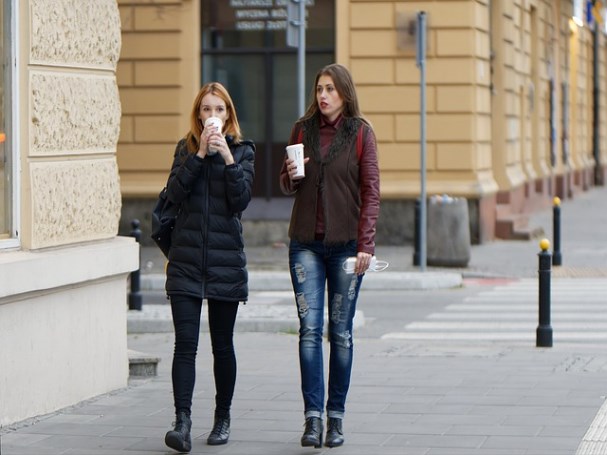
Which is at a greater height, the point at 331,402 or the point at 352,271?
the point at 352,271

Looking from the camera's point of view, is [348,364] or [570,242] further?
[570,242]

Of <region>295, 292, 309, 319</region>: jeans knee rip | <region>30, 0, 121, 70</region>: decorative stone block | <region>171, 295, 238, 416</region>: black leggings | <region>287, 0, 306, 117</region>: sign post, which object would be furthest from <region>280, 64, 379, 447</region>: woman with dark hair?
<region>287, 0, 306, 117</region>: sign post

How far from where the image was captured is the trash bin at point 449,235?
20.1 metres

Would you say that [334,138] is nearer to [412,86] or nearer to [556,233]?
[556,233]

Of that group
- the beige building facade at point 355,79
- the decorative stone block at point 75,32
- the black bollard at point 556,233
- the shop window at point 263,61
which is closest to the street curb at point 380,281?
the black bollard at point 556,233

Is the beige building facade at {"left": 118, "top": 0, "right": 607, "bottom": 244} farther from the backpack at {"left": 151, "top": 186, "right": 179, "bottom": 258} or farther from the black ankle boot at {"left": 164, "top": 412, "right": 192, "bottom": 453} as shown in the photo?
the black ankle boot at {"left": 164, "top": 412, "right": 192, "bottom": 453}

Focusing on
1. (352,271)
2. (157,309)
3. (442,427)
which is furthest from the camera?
(157,309)

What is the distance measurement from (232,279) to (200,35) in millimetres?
16179

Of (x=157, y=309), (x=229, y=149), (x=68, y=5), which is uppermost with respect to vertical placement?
(x=68, y=5)

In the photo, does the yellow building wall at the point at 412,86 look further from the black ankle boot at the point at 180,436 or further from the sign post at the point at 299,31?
the black ankle boot at the point at 180,436

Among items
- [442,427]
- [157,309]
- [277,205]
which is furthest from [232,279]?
[277,205]

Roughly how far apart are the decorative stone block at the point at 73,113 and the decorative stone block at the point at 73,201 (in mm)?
105

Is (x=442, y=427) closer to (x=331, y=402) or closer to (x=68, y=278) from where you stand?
(x=331, y=402)

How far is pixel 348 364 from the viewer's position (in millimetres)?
7805
